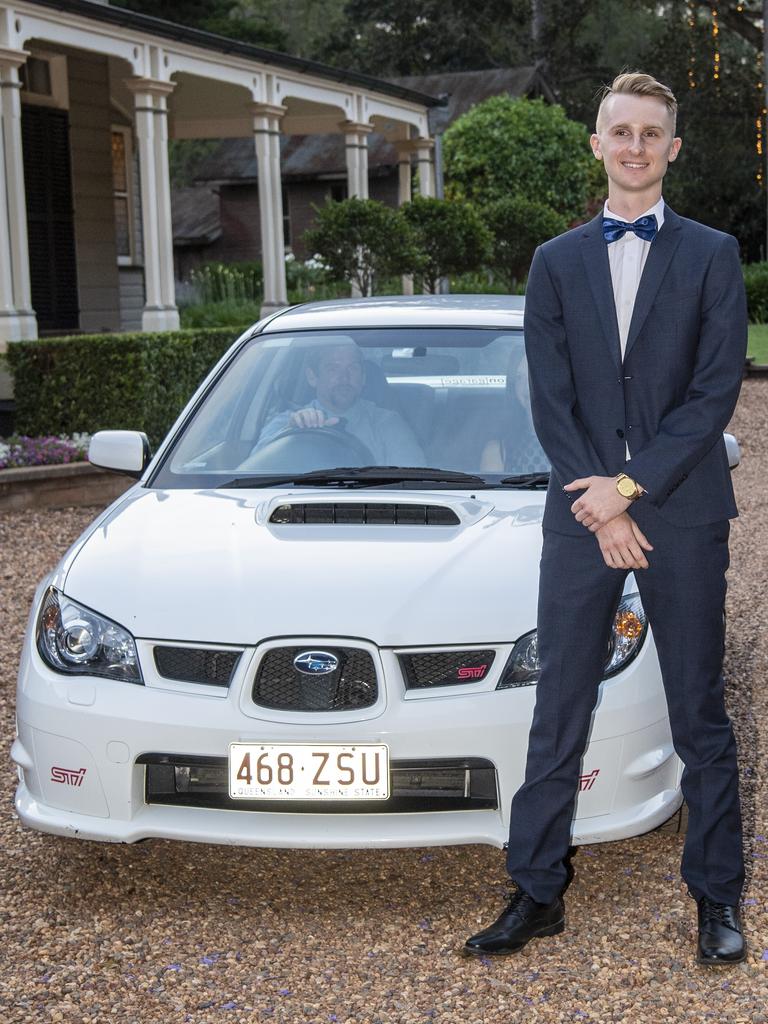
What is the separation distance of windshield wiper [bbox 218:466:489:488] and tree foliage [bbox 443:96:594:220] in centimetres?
2965

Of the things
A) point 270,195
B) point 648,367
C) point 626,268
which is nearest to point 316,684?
point 648,367

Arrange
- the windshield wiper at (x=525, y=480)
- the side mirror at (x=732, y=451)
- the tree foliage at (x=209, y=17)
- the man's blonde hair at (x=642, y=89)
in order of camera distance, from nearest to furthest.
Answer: the man's blonde hair at (x=642, y=89) → the side mirror at (x=732, y=451) → the windshield wiper at (x=525, y=480) → the tree foliage at (x=209, y=17)

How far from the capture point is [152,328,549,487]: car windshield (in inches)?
180

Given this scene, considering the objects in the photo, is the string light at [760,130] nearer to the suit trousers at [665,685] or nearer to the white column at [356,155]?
the white column at [356,155]

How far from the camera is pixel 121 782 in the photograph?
3492mm

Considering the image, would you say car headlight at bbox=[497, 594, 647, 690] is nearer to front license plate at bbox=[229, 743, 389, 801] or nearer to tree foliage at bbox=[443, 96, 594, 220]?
front license plate at bbox=[229, 743, 389, 801]

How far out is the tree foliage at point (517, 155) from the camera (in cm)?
3359

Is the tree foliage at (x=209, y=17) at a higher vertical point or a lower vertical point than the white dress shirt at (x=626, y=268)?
higher

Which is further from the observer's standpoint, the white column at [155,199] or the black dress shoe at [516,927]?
the white column at [155,199]

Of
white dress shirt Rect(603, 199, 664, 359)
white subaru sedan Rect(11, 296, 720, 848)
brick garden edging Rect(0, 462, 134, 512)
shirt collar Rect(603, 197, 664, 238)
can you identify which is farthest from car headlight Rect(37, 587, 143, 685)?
brick garden edging Rect(0, 462, 134, 512)

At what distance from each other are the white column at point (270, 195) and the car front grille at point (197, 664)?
14426 millimetres

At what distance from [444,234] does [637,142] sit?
1741 cm

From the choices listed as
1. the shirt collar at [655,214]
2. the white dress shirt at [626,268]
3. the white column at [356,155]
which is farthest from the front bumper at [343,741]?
the white column at [356,155]

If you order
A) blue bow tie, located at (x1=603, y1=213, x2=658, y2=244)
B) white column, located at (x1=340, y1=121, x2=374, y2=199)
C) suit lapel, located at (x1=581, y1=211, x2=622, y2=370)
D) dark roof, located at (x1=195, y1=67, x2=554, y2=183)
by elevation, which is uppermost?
dark roof, located at (x1=195, y1=67, x2=554, y2=183)
